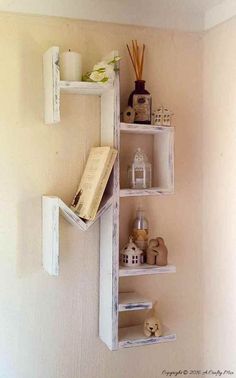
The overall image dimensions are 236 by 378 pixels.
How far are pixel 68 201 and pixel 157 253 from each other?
1.13 ft

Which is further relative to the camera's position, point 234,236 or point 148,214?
point 148,214

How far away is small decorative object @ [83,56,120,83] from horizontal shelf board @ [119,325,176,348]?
2.71 ft

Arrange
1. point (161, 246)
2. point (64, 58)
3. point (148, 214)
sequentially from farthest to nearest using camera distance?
point (148, 214), point (161, 246), point (64, 58)

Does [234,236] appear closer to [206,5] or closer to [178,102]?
[178,102]

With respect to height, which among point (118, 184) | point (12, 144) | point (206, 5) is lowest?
point (118, 184)

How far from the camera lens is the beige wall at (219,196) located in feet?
5.02

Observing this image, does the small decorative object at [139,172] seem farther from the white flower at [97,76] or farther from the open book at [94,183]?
the white flower at [97,76]

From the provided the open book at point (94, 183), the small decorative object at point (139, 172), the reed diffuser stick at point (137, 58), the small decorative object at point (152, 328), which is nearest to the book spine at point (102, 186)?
the open book at point (94, 183)

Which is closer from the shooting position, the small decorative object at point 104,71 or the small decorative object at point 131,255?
the small decorative object at point 104,71

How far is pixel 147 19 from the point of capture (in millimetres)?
1601

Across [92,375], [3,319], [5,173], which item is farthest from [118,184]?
[92,375]

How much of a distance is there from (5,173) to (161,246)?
1.85 feet

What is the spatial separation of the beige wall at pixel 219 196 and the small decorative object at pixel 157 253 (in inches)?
8.5

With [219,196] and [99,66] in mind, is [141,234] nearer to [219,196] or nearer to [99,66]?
[219,196]
